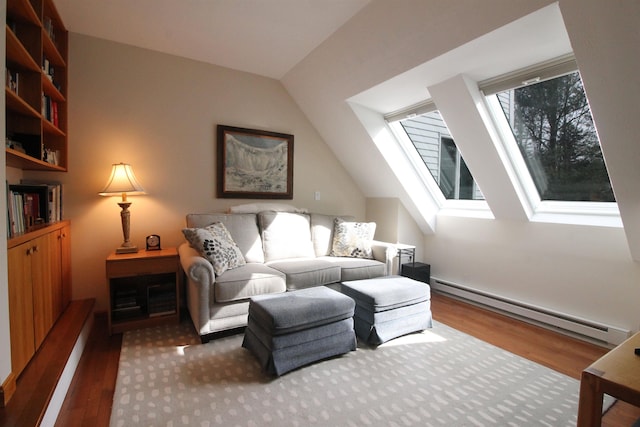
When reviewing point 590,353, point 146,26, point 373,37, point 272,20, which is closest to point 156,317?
point 146,26

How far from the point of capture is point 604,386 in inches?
46.0

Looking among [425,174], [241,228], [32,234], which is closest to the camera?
[32,234]

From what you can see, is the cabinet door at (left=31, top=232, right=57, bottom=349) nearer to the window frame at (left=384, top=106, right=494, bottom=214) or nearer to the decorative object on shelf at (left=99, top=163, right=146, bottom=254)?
the decorative object on shelf at (left=99, top=163, right=146, bottom=254)

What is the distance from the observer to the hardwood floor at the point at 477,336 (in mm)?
1695

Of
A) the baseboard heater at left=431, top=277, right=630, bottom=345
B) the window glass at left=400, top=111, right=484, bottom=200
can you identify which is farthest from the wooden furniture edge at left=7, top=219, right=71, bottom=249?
the baseboard heater at left=431, top=277, right=630, bottom=345

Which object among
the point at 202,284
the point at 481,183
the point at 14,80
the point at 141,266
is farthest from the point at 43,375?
the point at 481,183

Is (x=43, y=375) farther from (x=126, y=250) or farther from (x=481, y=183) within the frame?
(x=481, y=183)

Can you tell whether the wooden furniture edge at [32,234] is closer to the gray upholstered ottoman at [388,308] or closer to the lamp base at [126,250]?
the lamp base at [126,250]

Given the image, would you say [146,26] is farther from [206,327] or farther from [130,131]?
[206,327]

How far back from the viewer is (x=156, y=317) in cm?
276

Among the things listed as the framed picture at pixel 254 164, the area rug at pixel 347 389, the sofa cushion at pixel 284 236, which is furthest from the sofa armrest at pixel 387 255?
the framed picture at pixel 254 164

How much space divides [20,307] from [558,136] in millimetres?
3747

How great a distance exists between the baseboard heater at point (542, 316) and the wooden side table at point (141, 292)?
2.97m

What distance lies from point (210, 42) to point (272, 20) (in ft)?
2.42
